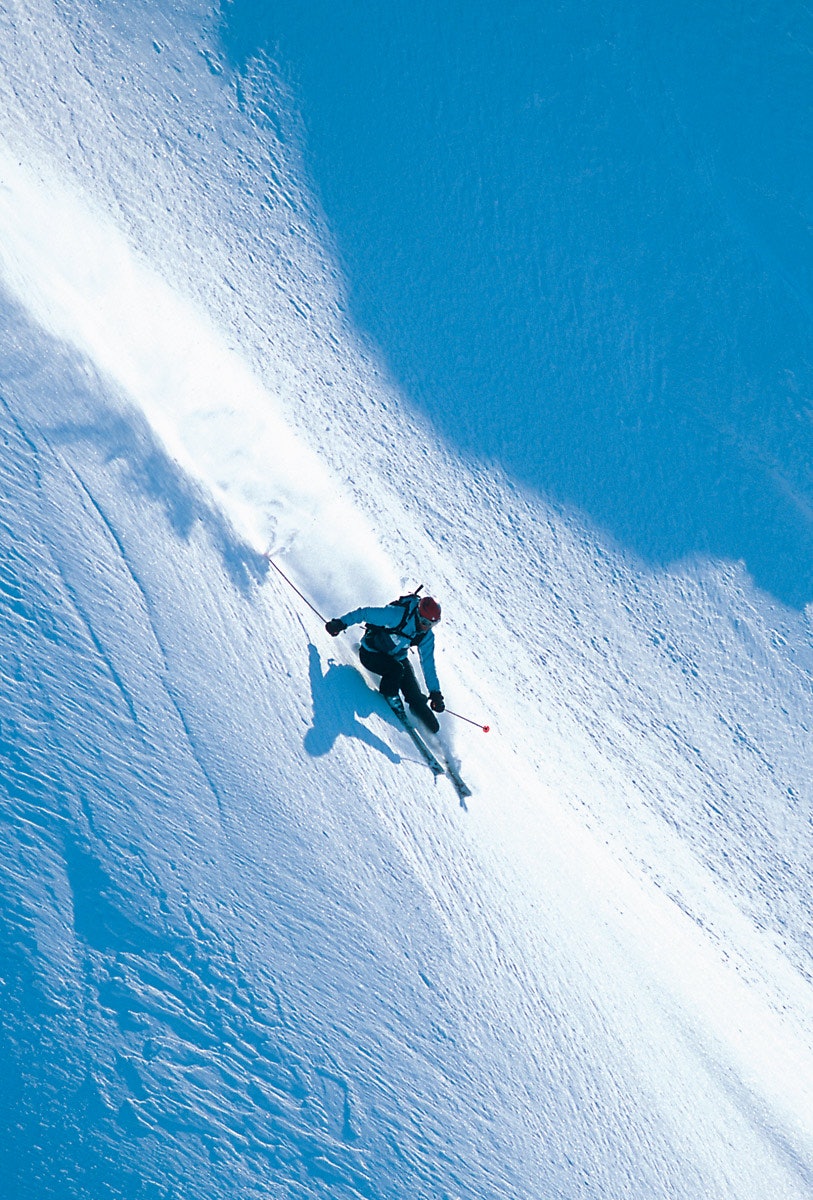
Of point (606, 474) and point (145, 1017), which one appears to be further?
point (606, 474)

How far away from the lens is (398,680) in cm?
647

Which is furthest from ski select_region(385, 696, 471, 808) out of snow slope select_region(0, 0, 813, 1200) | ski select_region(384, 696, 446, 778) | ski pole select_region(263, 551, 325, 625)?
ski pole select_region(263, 551, 325, 625)

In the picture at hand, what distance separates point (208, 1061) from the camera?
4.87 meters

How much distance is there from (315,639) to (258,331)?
366 cm

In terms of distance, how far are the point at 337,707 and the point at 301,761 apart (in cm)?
57

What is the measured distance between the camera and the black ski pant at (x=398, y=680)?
6398 mm

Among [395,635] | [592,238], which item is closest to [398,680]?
[395,635]

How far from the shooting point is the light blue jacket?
6.04 metres

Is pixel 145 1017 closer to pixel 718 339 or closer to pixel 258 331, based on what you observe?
pixel 258 331

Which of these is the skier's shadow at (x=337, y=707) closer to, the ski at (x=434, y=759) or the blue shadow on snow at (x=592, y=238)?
the ski at (x=434, y=759)

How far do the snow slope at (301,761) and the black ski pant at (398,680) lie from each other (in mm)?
207

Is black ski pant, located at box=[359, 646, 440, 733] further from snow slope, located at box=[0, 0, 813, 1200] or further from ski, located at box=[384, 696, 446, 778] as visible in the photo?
snow slope, located at box=[0, 0, 813, 1200]

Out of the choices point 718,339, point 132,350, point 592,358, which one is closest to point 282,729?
point 132,350

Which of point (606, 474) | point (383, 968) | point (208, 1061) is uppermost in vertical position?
point (606, 474)
